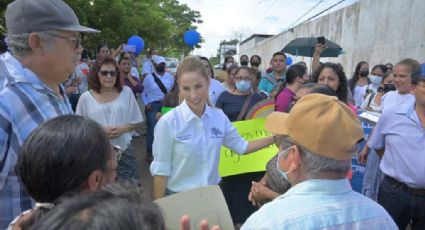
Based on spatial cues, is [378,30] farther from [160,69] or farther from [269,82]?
[160,69]

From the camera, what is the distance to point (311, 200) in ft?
4.71

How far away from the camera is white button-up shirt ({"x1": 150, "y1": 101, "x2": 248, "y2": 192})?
2477 mm

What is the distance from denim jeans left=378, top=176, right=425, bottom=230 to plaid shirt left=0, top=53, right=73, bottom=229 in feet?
8.56

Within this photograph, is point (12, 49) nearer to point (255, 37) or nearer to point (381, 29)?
point (381, 29)

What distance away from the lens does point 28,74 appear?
1764mm

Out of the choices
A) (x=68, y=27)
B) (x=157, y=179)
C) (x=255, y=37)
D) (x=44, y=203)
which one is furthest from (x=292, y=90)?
(x=255, y=37)

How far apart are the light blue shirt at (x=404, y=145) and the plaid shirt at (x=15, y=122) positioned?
2556 mm

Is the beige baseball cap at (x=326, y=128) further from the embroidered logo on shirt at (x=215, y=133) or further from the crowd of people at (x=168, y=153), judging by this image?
the embroidered logo on shirt at (x=215, y=133)

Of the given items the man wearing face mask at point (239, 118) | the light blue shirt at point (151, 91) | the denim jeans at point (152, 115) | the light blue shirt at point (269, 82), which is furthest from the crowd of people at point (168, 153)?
the light blue shirt at point (151, 91)

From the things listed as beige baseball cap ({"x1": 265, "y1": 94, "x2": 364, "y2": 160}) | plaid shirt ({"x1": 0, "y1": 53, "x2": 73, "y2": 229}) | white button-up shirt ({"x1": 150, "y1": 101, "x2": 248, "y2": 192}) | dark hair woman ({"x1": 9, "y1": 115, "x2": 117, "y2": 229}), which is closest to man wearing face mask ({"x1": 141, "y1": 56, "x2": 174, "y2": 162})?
white button-up shirt ({"x1": 150, "y1": 101, "x2": 248, "y2": 192})

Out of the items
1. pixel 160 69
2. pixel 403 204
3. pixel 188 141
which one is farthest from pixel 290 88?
pixel 160 69

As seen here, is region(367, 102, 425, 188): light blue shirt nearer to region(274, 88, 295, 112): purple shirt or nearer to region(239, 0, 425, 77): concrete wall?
region(274, 88, 295, 112): purple shirt

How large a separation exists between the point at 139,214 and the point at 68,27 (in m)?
1.34

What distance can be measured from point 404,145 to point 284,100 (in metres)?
1.23
